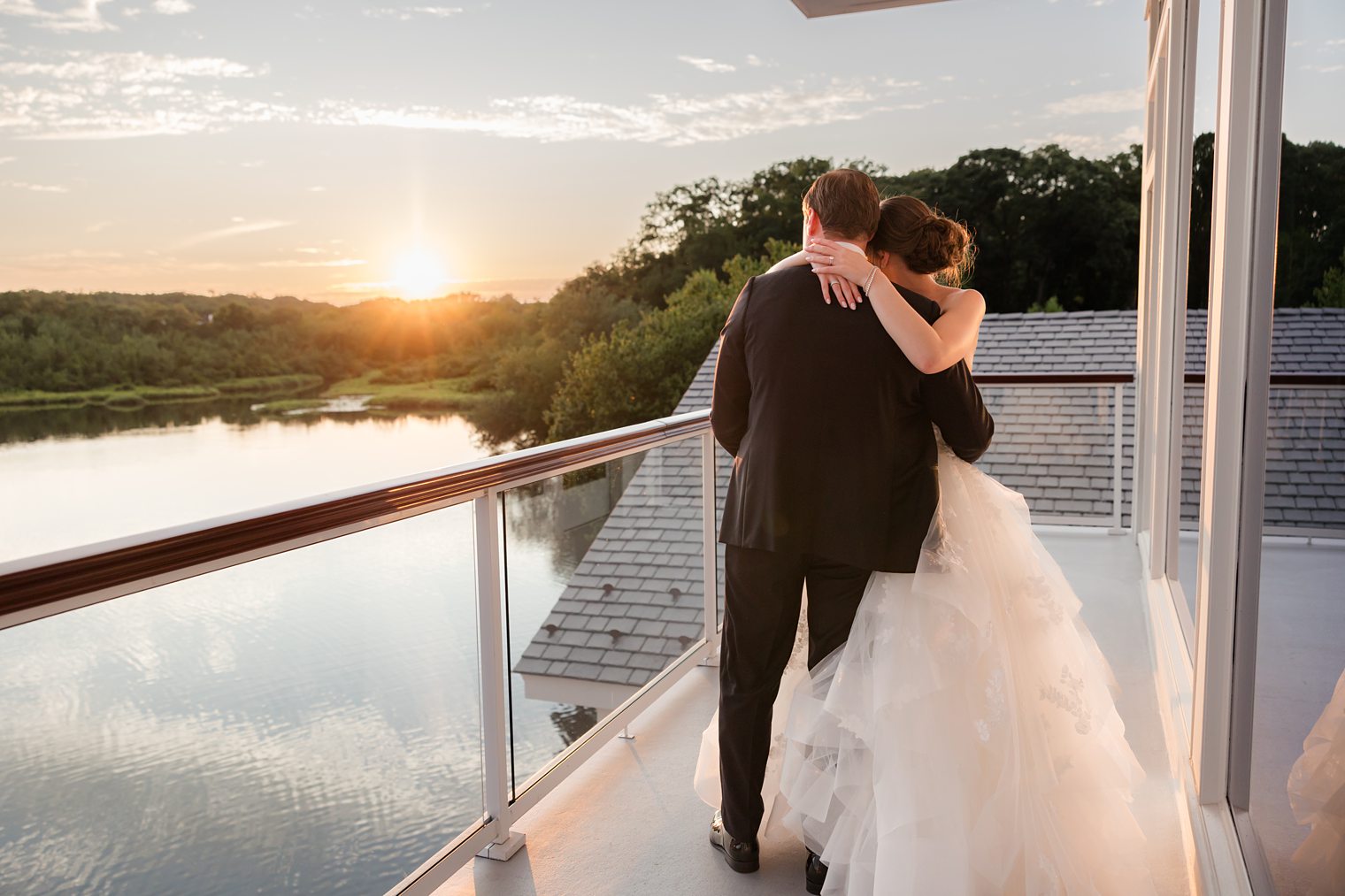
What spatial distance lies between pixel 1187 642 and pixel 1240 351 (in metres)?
1.44

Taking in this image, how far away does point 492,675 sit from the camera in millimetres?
2227

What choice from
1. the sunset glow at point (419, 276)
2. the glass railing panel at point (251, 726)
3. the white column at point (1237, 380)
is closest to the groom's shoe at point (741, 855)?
the glass railing panel at point (251, 726)

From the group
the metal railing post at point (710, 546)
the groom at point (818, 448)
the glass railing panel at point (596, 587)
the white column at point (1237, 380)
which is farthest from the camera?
the metal railing post at point (710, 546)

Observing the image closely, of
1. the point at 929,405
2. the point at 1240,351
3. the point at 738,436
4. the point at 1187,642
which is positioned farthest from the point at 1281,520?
the point at 1187,642

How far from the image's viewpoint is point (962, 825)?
6.13 feet

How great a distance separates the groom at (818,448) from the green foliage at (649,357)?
2587 cm

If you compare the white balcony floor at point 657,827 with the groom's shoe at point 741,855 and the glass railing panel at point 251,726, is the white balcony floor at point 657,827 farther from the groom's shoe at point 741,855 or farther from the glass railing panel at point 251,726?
the glass railing panel at point 251,726

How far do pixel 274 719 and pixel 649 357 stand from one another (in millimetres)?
27964

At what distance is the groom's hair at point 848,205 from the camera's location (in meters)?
2.00

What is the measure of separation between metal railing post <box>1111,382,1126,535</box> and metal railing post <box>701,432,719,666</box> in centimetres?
338

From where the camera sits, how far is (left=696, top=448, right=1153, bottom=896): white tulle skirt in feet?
6.19

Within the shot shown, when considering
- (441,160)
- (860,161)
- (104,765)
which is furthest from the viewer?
(441,160)

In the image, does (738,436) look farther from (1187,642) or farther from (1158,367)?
(1158,367)

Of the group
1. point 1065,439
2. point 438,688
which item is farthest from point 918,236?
point 1065,439
